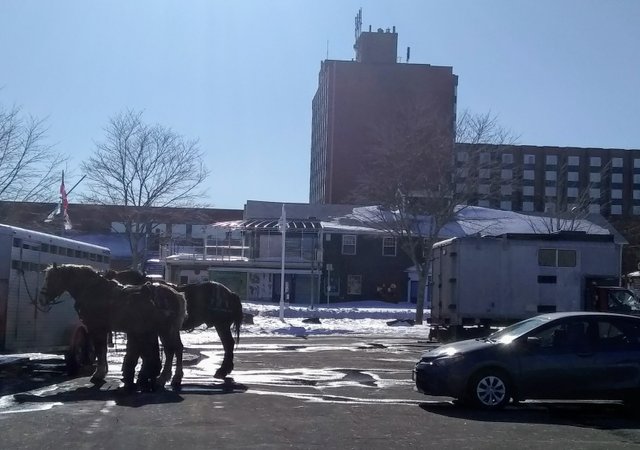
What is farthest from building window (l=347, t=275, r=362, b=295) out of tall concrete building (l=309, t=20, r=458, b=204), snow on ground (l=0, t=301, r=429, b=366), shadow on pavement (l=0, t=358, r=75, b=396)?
shadow on pavement (l=0, t=358, r=75, b=396)

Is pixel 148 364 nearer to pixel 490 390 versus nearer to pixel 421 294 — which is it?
pixel 490 390

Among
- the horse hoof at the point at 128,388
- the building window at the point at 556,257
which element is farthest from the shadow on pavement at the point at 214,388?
the building window at the point at 556,257

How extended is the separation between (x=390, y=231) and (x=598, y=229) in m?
19.4

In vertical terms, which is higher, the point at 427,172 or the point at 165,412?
the point at 427,172

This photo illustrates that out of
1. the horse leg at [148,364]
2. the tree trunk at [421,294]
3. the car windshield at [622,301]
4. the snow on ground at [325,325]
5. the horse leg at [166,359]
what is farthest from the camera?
the tree trunk at [421,294]

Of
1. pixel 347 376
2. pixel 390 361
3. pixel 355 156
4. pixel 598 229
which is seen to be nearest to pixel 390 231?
pixel 598 229

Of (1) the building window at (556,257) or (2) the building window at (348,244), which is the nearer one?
(1) the building window at (556,257)

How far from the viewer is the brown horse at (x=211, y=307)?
17594 millimetres

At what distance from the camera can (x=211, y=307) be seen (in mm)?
17672

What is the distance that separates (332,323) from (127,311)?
87.2 ft

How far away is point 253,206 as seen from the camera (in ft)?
246

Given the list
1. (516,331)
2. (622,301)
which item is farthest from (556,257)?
(516,331)

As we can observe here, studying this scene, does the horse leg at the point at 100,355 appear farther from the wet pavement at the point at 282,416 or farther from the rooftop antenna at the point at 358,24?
the rooftop antenna at the point at 358,24

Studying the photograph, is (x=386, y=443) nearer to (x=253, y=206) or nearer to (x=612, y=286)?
(x=612, y=286)
